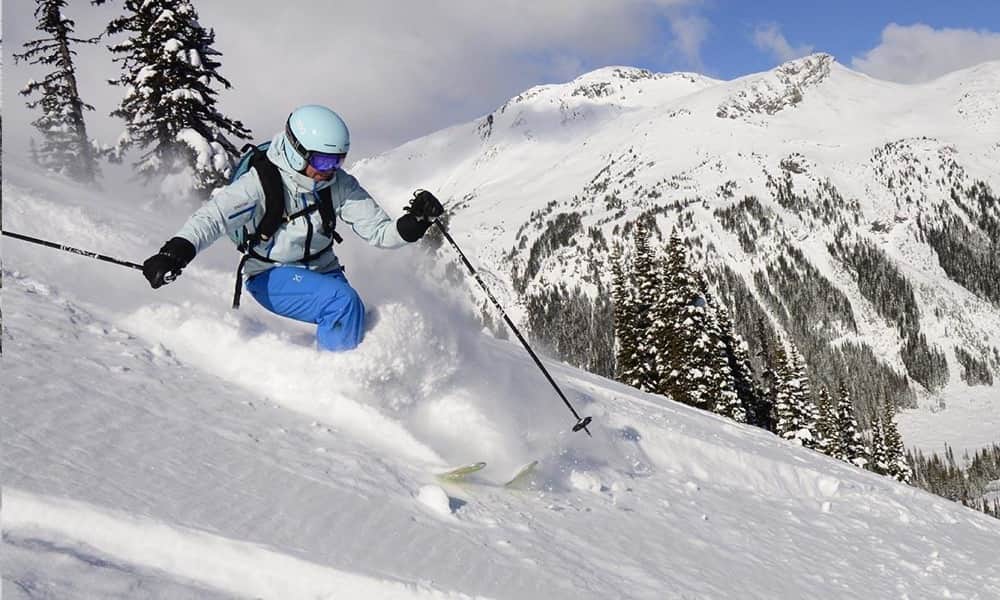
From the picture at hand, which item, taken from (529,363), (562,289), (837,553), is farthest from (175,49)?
(562,289)

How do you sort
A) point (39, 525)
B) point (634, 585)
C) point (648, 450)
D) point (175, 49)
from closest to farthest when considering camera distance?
point (39, 525) → point (634, 585) → point (648, 450) → point (175, 49)

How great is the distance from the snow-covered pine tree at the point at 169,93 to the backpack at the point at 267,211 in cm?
1478

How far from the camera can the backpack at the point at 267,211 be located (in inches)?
208

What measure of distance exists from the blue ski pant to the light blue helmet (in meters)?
0.94

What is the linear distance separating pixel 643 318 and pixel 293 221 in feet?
85.9

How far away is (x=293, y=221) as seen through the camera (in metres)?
5.54

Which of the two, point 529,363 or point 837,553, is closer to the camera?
point 837,553

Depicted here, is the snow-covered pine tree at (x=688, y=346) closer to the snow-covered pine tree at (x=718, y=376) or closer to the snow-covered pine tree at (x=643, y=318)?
the snow-covered pine tree at (x=718, y=376)

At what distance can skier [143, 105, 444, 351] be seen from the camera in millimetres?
5188

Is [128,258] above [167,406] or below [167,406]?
above

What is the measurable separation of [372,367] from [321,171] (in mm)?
1725

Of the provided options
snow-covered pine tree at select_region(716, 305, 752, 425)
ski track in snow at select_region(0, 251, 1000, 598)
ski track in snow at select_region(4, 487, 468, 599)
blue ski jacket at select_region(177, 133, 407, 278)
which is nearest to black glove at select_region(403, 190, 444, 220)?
blue ski jacket at select_region(177, 133, 407, 278)

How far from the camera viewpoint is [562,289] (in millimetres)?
184375

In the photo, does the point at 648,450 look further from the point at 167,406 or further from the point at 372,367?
the point at 167,406
